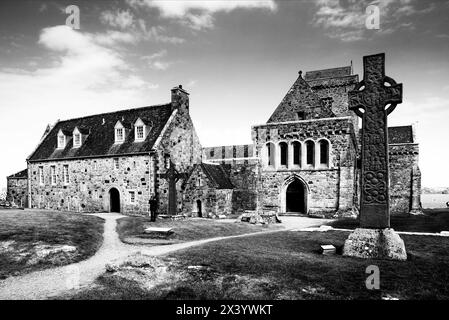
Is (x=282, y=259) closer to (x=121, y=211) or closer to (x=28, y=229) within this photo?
(x=28, y=229)

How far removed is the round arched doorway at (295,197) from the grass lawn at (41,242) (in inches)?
743

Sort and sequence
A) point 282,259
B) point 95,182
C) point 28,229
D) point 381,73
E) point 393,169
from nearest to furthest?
point 282,259 → point 381,73 → point 28,229 → point 95,182 → point 393,169

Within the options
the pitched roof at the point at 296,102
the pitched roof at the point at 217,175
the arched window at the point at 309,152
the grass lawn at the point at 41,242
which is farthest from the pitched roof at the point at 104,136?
the arched window at the point at 309,152

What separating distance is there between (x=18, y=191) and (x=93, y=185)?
14922 millimetres

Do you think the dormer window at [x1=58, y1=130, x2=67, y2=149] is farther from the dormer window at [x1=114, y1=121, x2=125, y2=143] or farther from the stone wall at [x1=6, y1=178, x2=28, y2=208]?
the dormer window at [x1=114, y1=121, x2=125, y2=143]

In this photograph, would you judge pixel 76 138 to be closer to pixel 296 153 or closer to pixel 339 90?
pixel 296 153

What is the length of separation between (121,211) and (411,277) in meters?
25.6

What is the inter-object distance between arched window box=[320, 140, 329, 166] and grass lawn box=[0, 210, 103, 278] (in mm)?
20806

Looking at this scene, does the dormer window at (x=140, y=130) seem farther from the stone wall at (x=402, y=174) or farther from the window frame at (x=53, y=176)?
the stone wall at (x=402, y=174)

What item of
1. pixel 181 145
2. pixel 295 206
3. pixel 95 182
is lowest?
pixel 295 206

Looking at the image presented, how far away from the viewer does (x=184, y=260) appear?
1112 centimetres

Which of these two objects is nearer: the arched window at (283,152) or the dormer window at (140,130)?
the dormer window at (140,130)

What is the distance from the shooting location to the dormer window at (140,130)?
100.0ft
